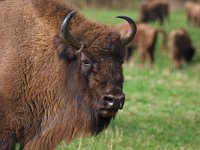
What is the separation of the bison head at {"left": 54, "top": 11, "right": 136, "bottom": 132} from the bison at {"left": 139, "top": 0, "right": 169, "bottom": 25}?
34.3 meters

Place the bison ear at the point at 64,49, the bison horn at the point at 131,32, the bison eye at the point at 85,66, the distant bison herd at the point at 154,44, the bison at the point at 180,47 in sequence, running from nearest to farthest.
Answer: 1. the bison eye at the point at 85,66
2. the bison ear at the point at 64,49
3. the bison horn at the point at 131,32
4. the distant bison herd at the point at 154,44
5. the bison at the point at 180,47

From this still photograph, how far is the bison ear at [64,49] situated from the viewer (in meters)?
6.90

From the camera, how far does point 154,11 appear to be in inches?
1682

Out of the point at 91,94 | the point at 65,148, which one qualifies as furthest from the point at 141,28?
the point at 91,94

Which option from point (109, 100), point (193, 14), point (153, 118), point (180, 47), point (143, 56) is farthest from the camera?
point (193, 14)

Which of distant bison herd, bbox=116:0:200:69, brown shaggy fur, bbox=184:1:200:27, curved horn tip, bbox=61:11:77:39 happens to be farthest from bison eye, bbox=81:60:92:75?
brown shaggy fur, bbox=184:1:200:27

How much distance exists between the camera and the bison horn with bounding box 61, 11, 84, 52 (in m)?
6.77

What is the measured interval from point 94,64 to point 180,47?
74.7 ft

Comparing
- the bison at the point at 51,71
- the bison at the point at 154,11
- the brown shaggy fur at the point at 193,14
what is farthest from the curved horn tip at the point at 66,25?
the brown shaggy fur at the point at 193,14

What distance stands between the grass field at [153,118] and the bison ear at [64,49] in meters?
1.77

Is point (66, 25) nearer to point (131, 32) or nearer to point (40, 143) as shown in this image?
point (131, 32)

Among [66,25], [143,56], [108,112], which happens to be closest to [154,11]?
Result: [143,56]

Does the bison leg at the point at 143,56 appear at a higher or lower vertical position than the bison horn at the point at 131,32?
lower

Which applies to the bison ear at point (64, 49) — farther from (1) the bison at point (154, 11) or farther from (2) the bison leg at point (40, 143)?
(1) the bison at point (154, 11)
